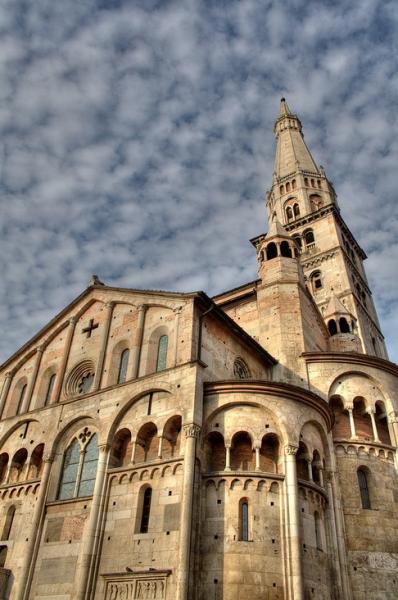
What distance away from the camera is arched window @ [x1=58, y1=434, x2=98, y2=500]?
1950 cm

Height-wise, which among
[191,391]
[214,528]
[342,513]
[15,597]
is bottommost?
[15,597]

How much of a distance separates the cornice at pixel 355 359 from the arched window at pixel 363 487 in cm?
497

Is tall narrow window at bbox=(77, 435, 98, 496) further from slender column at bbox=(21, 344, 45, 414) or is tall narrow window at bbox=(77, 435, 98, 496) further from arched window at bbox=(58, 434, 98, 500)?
slender column at bbox=(21, 344, 45, 414)

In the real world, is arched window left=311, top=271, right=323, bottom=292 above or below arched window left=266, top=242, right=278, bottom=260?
above

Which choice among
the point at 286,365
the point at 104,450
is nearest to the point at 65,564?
the point at 104,450

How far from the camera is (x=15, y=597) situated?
1803 cm

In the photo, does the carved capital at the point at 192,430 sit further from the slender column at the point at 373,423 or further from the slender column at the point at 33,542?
the slender column at the point at 373,423

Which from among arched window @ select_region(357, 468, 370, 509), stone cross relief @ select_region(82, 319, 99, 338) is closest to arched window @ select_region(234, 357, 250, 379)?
arched window @ select_region(357, 468, 370, 509)

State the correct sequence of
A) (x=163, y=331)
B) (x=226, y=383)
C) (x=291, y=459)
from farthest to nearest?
(x=163, y=331) < (x=226, y=383) < (x=291, y=459)

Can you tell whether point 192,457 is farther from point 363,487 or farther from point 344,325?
point 344,325

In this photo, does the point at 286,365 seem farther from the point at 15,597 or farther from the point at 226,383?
the point at 15,597

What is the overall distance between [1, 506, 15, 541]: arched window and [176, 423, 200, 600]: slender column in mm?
9107

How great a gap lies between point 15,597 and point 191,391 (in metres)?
9.68

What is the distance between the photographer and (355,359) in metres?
23.7
